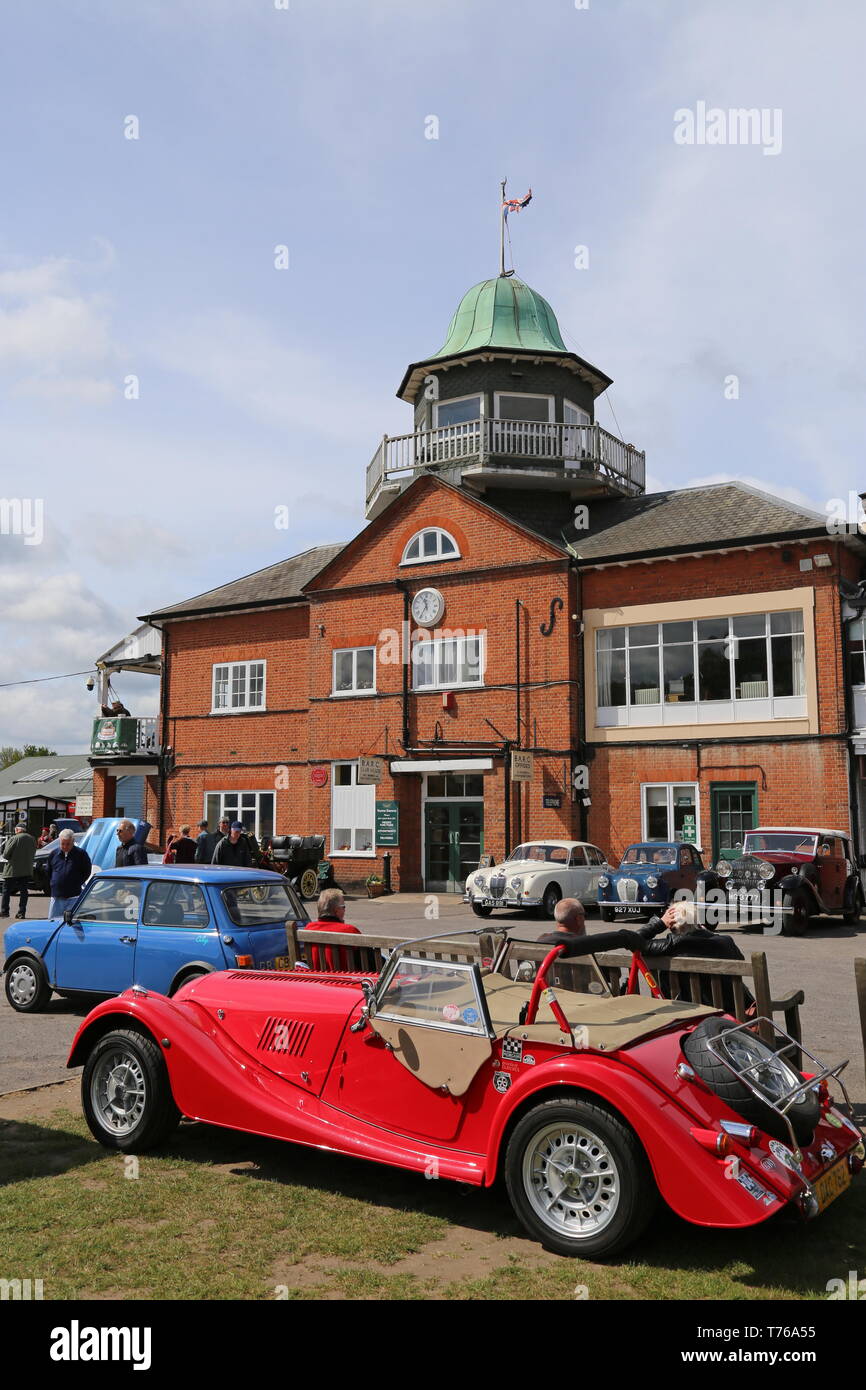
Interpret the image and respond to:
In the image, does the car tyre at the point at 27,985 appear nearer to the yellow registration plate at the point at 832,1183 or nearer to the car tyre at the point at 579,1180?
the car tyre at the point at 579,1180

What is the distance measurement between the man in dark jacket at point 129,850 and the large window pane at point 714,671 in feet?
46.9

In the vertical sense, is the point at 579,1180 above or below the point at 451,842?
below

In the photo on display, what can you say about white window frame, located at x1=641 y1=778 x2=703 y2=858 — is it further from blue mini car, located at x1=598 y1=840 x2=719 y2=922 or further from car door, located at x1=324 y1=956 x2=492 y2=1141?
car door, located at x1=324 y1=956 x2=492 y2=1141

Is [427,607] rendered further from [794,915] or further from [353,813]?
[794,915]

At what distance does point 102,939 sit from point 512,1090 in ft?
18.9

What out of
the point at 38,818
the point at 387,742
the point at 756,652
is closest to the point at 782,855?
the point at 756,652

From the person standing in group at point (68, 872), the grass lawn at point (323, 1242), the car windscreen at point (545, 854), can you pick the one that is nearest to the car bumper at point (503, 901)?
the car windscreen at point (545, 854)

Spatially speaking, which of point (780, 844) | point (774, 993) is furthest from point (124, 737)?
point (774, 993)

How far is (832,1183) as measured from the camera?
15.9 ft

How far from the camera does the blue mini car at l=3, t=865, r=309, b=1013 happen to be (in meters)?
8.95

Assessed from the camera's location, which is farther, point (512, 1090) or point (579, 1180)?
point (512, 1090)

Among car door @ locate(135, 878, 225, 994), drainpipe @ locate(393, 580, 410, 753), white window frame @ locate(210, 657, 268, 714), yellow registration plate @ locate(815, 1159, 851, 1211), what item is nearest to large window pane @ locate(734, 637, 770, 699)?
drainpipe @ locate(393, 580, 410, 753)

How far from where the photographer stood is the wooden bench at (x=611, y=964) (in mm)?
5777
